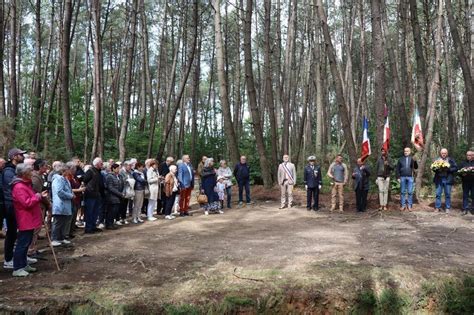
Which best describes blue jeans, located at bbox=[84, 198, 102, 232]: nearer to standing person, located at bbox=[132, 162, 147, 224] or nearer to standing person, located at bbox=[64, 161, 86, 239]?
standing person, located at bbox=[64, 161, 86, 239]

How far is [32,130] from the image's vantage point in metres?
21.1

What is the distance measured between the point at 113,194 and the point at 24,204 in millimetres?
3780

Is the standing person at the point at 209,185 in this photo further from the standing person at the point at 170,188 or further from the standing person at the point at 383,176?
the standing person at the point at 383,176

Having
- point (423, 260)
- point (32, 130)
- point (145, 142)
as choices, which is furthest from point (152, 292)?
point (145, 142)

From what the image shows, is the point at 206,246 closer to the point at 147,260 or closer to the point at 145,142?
the point at 147,260

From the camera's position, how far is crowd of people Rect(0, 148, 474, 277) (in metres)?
6.07

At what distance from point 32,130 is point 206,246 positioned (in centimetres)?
1681

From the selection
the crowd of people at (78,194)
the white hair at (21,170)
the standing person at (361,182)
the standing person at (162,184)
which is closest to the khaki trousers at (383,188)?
the standing person at (361,182)

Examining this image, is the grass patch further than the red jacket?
No

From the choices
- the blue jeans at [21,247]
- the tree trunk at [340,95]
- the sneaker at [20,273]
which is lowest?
the sneaker at [20,273]

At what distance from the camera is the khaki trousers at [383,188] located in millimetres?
11695

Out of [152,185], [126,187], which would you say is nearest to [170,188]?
[152,185]

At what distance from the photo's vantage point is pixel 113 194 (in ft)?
31.2

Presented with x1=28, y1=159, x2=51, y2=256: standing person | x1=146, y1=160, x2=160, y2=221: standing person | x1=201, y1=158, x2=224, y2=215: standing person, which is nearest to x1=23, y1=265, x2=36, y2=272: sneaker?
x1=28, y1=159, x2=51, y2=256: standing person
